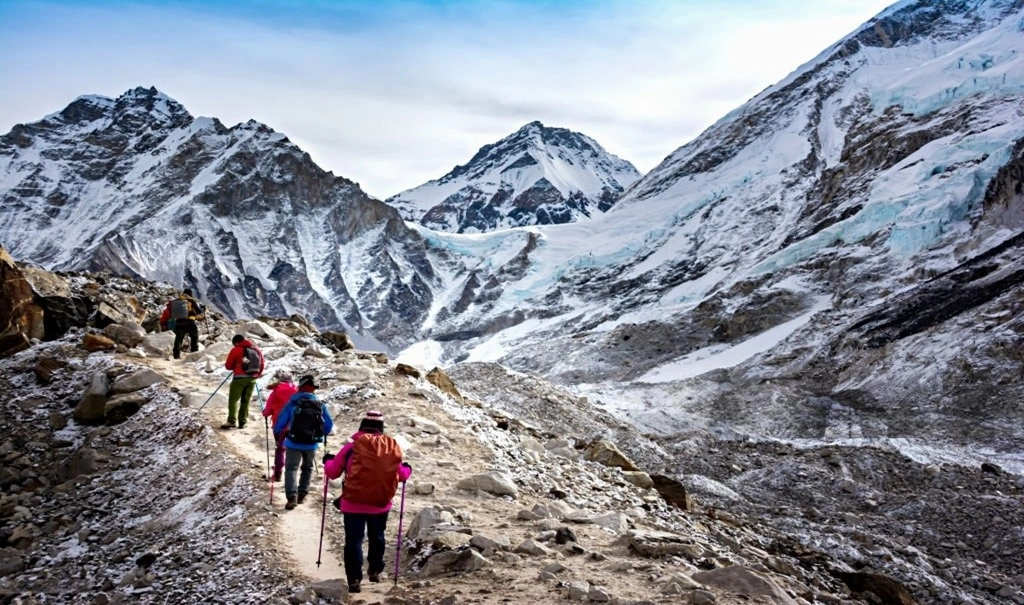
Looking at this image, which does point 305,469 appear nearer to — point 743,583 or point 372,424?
point 372,424

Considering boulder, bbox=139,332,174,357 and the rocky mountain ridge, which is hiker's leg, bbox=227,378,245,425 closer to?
the rocky mountain ridge

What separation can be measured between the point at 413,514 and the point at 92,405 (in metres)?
9.68

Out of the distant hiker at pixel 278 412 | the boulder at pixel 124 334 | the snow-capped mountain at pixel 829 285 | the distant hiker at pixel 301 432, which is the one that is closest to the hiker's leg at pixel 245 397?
the distant hiker at pixel 278 412

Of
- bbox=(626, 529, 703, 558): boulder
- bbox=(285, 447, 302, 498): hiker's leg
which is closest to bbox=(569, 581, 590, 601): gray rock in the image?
bbox=(626, 529, 703, 558): boulder

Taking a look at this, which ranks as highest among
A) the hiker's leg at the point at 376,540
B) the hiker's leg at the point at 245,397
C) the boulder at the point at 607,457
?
the hiker's leg at the point at 245,397

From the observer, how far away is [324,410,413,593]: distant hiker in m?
8.52

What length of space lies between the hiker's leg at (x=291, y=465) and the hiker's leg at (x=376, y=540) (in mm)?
2694

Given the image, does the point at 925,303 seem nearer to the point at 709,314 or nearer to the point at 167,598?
the point at 709,314

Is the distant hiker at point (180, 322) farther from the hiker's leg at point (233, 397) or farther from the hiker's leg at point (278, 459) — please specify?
the hiker's leg at point (278, 459)

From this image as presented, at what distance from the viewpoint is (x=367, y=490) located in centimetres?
866

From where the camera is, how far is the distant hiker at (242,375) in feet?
49.8

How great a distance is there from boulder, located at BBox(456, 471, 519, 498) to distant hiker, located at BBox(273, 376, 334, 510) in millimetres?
2761

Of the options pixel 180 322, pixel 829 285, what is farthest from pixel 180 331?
pixel 829 285

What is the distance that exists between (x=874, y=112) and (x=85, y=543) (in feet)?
592
